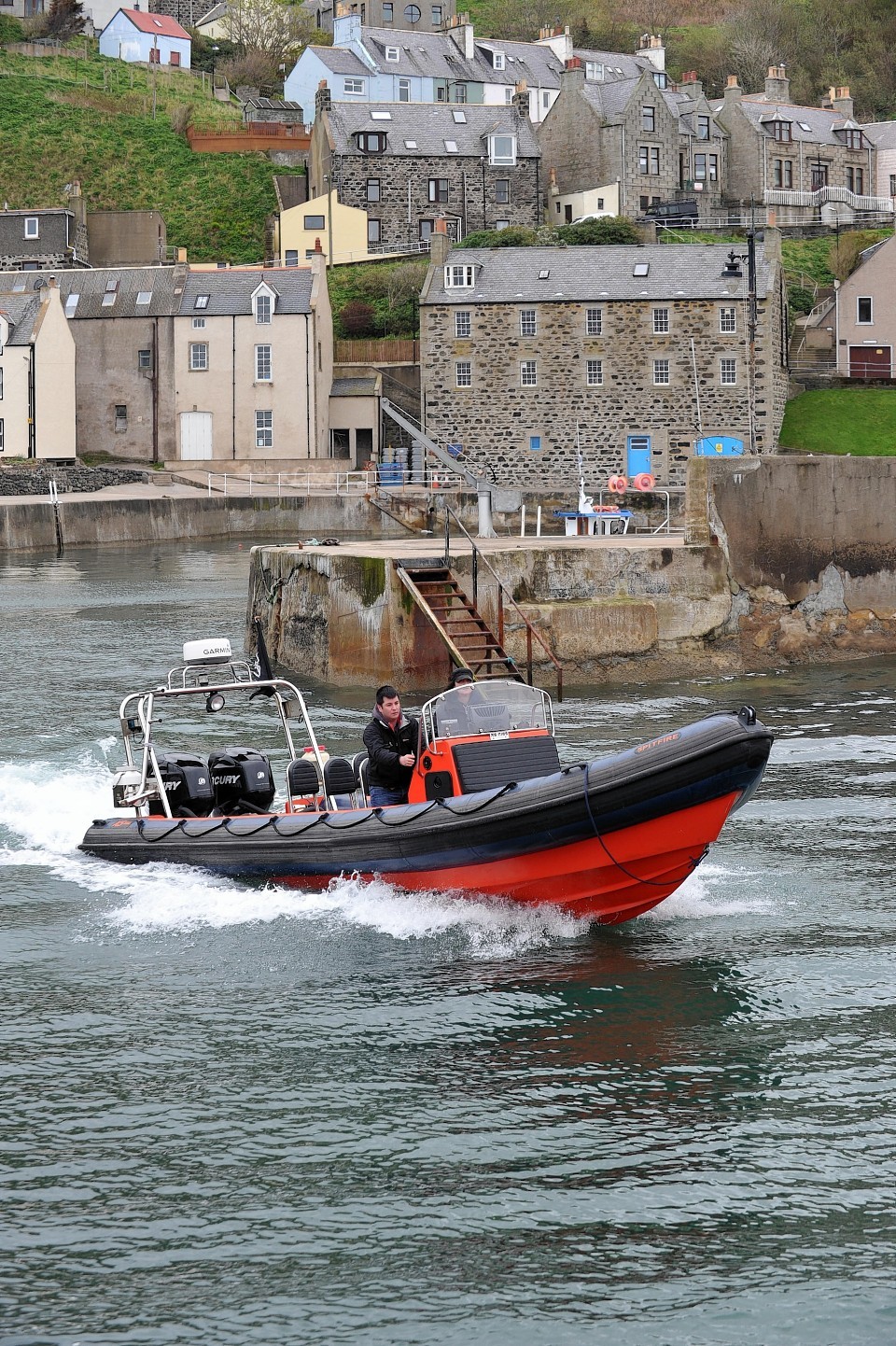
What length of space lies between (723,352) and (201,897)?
143 ft

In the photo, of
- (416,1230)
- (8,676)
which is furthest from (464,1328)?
(8,676)

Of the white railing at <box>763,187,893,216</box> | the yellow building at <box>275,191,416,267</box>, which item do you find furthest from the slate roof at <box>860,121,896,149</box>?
the yellow building at <box>275,191,416,267</box>

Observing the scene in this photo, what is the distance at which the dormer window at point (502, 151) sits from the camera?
2874 inches

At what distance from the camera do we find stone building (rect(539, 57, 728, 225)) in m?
73.2

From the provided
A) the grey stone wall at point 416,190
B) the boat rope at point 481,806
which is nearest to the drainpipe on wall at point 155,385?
the grey stone wall at point 416,190

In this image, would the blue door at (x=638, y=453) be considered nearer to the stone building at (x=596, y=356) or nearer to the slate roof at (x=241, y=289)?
the stone building at (x=596, y=356)

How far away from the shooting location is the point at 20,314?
5906cm

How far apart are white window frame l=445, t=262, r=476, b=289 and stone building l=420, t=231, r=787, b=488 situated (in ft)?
0.15

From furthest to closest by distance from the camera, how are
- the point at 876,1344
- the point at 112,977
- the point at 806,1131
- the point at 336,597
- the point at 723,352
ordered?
the point at 723,352, the point at 336,597, the point at 112,977, the point at 806,1131, the point at 876,1344

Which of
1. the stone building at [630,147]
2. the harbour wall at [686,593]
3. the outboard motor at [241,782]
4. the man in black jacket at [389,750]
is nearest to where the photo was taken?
the man in black jacket at [389,750]

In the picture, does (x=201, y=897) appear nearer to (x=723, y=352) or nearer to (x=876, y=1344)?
(x=876, y=1344)

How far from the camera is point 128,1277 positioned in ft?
24.7

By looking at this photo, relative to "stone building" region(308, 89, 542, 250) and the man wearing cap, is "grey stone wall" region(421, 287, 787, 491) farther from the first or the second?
the man wearing cap

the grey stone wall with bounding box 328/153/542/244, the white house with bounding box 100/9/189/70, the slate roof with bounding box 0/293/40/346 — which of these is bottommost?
the slate roof with bounding box 0/293/40/346
